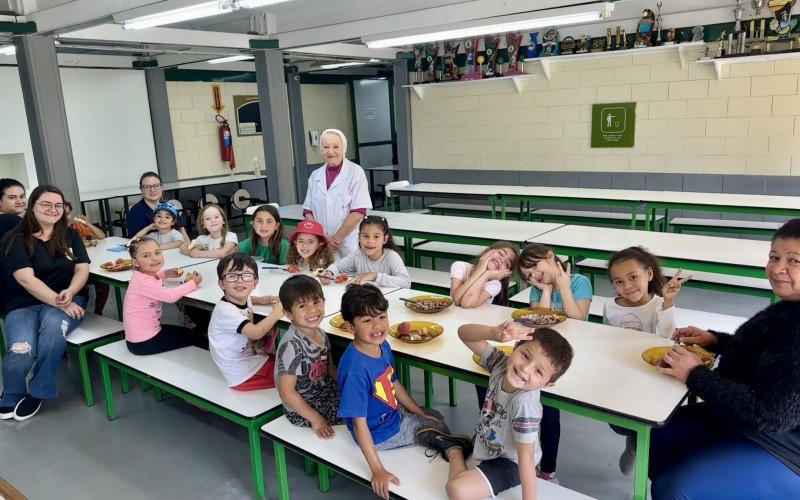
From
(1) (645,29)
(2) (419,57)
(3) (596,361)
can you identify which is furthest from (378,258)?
(2) (419,57)

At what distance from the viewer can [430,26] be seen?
4891mm

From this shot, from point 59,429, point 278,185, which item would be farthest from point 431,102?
point 59,429

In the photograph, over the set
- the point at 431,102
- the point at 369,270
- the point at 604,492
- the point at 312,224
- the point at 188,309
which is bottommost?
the point at 604,492

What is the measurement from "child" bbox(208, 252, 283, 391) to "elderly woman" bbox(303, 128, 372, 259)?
1.18m

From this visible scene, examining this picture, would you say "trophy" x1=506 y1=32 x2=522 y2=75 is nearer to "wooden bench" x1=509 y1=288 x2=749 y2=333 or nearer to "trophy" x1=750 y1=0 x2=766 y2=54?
"trophy" x1=750 y1=0 x2=766 y2=54

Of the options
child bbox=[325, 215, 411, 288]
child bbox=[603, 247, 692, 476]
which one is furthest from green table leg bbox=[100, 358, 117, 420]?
child bbox=[603, 247, 692, 476]

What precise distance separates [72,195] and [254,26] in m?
2.52

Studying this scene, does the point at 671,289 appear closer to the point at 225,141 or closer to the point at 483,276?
the point at 483,276

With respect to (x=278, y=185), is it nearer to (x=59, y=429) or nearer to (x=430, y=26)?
(x=430, y=26)

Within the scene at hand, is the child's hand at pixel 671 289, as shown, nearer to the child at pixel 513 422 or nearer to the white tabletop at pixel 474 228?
the child at pixel 513 422

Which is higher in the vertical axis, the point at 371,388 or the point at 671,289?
the point at 671,289

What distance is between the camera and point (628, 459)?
7.97 feet

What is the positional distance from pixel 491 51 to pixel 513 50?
0.35m

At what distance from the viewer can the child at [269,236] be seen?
3928 millimetres
